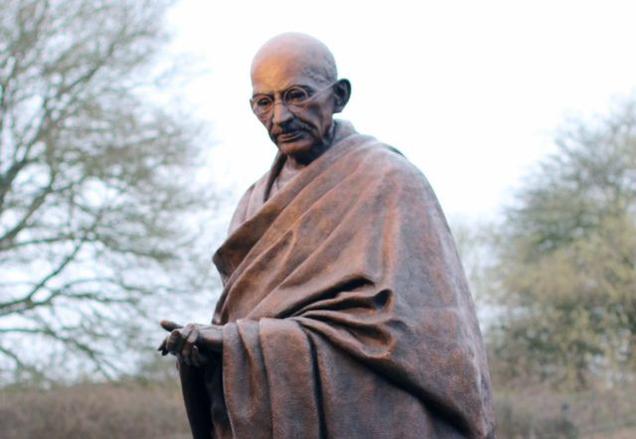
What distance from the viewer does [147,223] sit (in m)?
20.6

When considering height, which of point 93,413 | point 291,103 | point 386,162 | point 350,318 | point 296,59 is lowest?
point 350,318

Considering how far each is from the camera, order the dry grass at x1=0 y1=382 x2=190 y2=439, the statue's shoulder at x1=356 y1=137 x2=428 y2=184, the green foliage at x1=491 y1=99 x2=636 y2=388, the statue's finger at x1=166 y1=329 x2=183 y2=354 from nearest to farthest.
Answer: the statue's finger at x1=166 y1=329 x2=183 y2=354 → the statue's shoulder at x1=356 y1=137 x2=428 y2=184 → the dry grass at x1=0 y1=382 x2=190 y2=439 → the green foliage at x1=491 y1=99 x2=636 y2=388

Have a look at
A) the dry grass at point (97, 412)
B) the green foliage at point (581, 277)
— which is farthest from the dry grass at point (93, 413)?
the green foliage at point (581, 277)

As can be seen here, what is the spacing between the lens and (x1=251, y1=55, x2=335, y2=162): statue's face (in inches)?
206

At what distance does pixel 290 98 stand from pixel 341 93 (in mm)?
261

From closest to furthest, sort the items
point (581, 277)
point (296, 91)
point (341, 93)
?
1. point (296, 91)
2. point (341, 93)
3. point (581, 277)

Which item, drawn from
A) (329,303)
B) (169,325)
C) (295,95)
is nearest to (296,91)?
(295,95)

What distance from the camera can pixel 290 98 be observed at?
5.24m

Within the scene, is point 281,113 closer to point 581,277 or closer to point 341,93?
point 341,93

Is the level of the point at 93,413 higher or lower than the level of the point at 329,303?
higher

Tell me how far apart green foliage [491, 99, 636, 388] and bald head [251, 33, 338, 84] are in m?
24.6

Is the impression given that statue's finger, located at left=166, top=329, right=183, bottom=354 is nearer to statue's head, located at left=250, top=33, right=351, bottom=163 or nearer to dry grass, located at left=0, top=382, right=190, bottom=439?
statue's head, located at left=250, top=33, right=351, bottom=163

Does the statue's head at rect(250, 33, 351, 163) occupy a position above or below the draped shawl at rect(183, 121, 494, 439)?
above

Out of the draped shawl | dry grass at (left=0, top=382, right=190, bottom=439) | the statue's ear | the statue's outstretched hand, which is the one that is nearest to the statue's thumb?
the statue's outstretched hand
